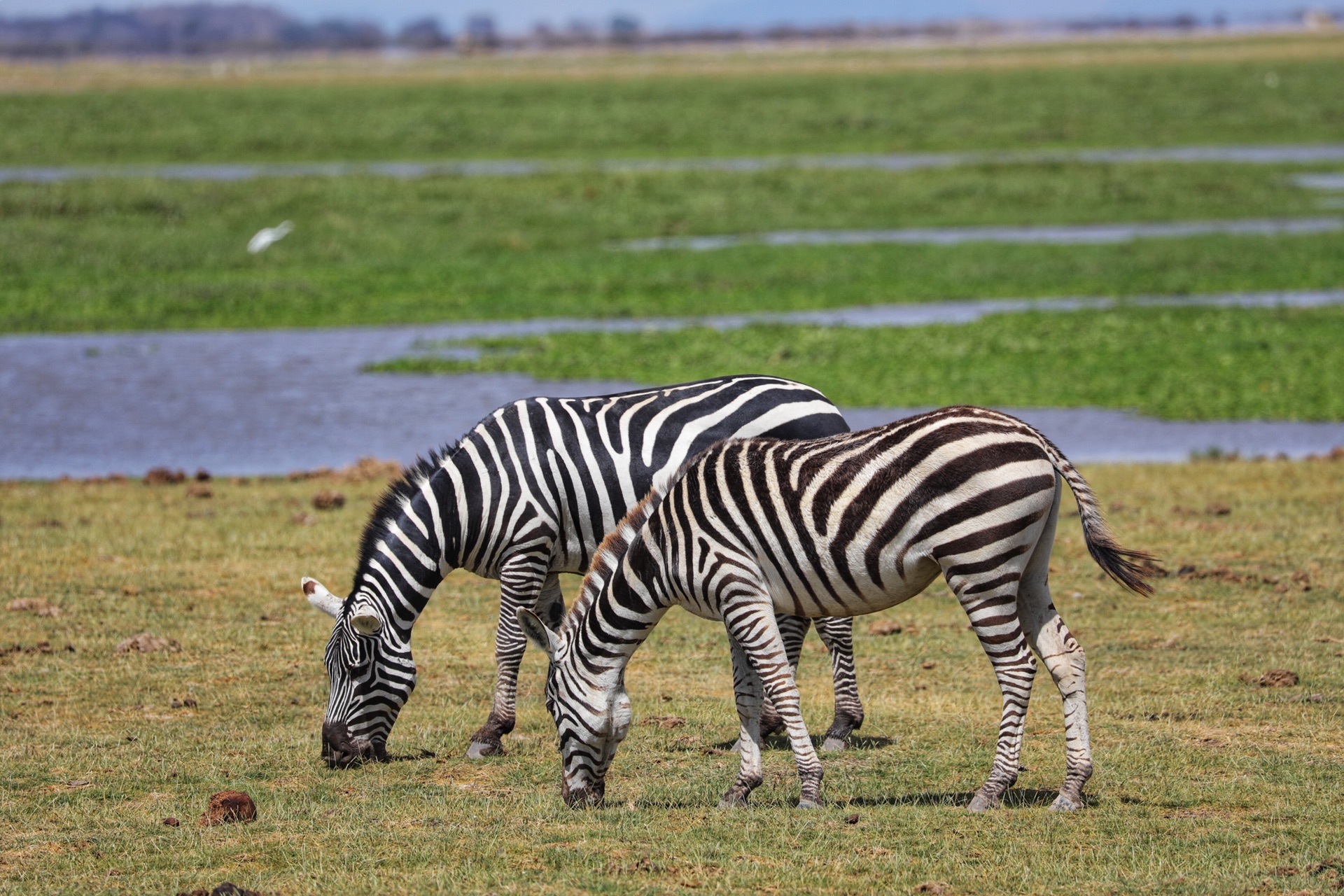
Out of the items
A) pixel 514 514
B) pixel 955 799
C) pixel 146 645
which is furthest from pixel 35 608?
pixel 955 799

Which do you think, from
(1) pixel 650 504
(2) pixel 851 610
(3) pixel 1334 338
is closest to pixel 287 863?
(1) pixel 650 504

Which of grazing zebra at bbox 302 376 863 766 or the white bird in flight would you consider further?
the white bird in flight

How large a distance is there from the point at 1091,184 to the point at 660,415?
34063 millimetres

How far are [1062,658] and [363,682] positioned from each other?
3.87 meters

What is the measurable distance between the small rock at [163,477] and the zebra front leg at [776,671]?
1103 cm

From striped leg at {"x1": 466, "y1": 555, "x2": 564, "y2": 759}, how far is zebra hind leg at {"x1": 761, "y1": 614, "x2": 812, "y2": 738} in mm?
1445

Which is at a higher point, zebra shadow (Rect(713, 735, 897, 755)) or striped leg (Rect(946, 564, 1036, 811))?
striped leg (Rect(946, 564, 1036, 811))

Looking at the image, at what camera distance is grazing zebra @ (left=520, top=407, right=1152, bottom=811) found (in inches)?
290

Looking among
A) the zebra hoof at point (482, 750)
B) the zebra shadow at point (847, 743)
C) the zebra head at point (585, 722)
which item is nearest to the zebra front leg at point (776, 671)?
the zebra head at point (585, 722)

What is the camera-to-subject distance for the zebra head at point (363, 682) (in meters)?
8.84

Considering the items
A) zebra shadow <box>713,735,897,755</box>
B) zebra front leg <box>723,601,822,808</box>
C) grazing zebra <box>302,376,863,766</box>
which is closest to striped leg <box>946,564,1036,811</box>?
zebra front leg <box>723,601,822,808</box>

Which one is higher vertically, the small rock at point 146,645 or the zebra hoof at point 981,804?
the small rock at point 146,645

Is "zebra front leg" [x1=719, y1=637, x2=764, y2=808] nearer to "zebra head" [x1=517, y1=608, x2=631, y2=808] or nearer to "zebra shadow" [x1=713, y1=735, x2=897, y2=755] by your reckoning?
"zebra head" [x1=517, y1=608, x2=631, y2=808]

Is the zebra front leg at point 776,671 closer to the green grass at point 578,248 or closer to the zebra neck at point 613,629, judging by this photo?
the zebra neck at point 613,629
